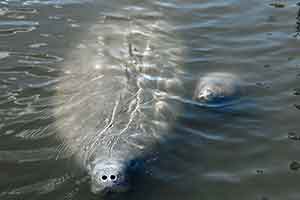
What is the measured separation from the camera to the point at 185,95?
7504mm

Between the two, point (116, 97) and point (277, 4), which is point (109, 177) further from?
point (277, 4)

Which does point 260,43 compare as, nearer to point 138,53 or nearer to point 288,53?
point 288,53

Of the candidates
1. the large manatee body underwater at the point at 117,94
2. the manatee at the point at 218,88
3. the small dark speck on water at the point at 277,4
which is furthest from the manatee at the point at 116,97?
the small dark speck on water at the point at 277,4

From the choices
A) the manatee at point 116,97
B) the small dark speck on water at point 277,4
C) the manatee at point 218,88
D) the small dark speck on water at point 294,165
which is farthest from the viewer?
the small dark speck on water at point 277,4

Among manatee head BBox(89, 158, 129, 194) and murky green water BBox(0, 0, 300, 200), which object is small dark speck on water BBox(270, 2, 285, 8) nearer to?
murky green water BBox(0, 0, 300, 200)

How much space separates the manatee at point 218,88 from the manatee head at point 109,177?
2174 mm

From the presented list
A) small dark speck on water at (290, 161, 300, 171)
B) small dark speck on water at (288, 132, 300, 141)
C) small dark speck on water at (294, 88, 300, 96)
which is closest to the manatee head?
small dark speck on water at (290, 161, 300, 171)

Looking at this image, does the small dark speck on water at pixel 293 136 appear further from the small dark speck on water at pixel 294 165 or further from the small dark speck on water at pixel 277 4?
the small dark speck on water at pixel 277 4

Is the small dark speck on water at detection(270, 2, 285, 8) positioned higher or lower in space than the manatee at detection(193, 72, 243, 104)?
higher

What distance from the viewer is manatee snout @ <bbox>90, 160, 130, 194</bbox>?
5.43 m

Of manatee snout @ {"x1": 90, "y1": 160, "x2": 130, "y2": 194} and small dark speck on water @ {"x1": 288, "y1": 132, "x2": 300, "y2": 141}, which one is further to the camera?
small dark speck on water @ {"x1": 288, "y1": 132, "x2": 300, "y2": 141}

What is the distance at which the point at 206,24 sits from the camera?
9758 millimetres

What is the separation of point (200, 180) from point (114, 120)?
148 cm

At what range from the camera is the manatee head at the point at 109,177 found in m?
5.43
